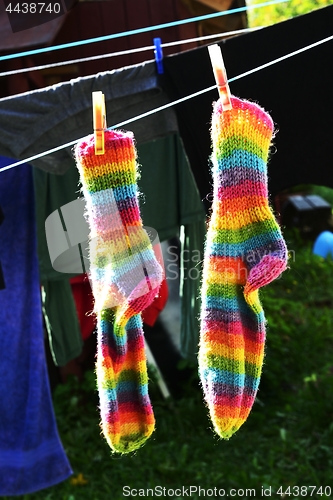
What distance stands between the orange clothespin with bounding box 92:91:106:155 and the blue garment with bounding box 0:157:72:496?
3.05ft

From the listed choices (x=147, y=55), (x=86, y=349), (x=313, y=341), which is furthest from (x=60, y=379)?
(x=147, y=55)

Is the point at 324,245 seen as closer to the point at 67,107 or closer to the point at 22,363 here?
the point at 22,363

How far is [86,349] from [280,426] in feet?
3.87

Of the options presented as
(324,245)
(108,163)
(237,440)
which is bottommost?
(237,440)

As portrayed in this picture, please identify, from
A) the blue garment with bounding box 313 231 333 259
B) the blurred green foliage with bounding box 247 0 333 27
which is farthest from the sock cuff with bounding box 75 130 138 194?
the blurred green foliage with bounding box 247 0 333 27

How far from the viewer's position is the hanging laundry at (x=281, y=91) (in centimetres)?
122

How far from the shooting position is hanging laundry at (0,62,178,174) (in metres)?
1.32

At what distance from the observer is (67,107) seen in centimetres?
135

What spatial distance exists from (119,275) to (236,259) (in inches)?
8.3

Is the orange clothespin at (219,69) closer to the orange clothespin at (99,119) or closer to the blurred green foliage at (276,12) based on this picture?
the orange clothespin at (99,119)

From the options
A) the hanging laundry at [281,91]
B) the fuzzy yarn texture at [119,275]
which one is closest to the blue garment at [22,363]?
the hanging laundry at [281,91]

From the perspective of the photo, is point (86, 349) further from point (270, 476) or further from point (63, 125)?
point (63, 125)

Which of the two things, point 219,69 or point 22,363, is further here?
point 22,363

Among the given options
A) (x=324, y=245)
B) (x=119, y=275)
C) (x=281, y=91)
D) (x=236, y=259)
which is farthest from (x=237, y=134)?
(x=324, y=245)
